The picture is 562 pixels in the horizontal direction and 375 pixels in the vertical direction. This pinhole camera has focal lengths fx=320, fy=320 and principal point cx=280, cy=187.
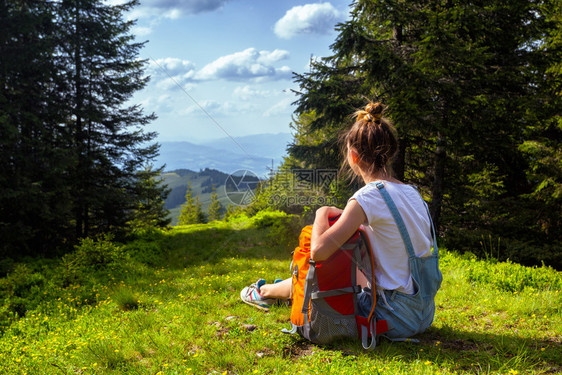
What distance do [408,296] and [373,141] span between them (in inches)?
51.6

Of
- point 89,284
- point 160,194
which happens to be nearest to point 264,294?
point 89,284

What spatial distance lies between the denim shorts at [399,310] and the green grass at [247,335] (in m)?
0.14

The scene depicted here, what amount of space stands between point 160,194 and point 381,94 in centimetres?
996

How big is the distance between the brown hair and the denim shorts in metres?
1.06

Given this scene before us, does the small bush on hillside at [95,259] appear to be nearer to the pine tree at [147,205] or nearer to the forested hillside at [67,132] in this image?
the forested hillside at [67,132]

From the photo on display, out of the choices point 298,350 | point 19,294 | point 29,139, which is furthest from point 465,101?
point 29,139

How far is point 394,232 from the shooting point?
8.46 ft

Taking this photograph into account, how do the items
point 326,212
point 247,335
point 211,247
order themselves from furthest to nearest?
point 211,247 < point 247,335 < point 326,212

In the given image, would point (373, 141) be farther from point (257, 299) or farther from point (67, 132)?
point (67, 132)

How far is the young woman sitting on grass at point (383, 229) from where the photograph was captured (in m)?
2.51

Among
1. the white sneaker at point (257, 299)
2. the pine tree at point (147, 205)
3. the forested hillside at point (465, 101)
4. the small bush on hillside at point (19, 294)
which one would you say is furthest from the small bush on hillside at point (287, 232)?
the small bush on hillside at point (19, 294)

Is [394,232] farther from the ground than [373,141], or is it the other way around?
[373,141]

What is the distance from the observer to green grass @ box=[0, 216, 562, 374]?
104 inches

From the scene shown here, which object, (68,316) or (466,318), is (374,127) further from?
(68,316)
